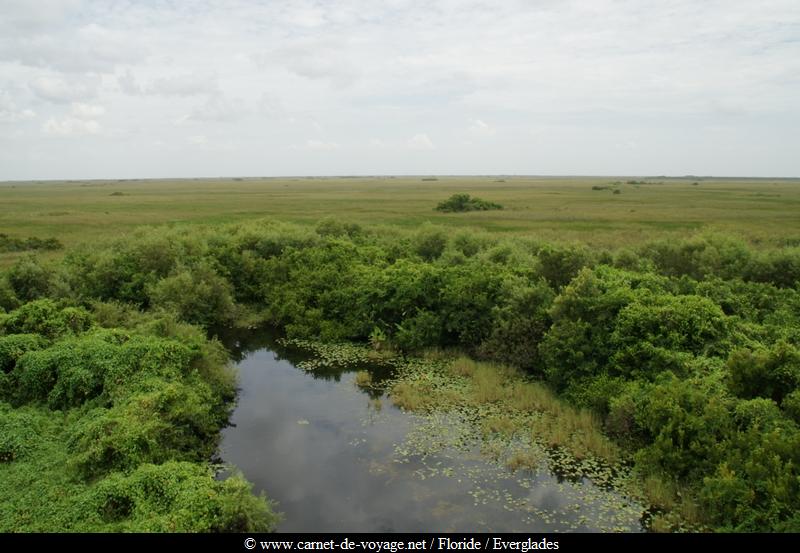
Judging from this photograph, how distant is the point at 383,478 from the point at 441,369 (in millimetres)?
6411

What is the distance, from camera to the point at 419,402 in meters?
14.8

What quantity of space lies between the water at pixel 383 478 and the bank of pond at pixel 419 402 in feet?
0.17

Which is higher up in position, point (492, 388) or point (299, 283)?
point (299, 283)

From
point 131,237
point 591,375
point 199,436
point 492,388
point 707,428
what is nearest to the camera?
point 707,428

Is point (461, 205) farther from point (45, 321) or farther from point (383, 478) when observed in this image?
point (383, 478)

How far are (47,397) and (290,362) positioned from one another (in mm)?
7721

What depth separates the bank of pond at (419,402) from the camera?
31.4ft

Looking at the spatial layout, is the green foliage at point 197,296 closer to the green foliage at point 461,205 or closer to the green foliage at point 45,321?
the green foliage at point 45,321

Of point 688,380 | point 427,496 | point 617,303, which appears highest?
point 617,303

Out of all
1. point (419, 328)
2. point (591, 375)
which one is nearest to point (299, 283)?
point (419, 328)

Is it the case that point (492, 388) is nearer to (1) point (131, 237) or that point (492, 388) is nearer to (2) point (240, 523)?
(2) point (240, 523)

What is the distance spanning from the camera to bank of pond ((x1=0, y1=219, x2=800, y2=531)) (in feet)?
31.4

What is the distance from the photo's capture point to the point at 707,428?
1051 cm

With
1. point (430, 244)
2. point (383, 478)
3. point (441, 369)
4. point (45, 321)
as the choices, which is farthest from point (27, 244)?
point (383, 478)
